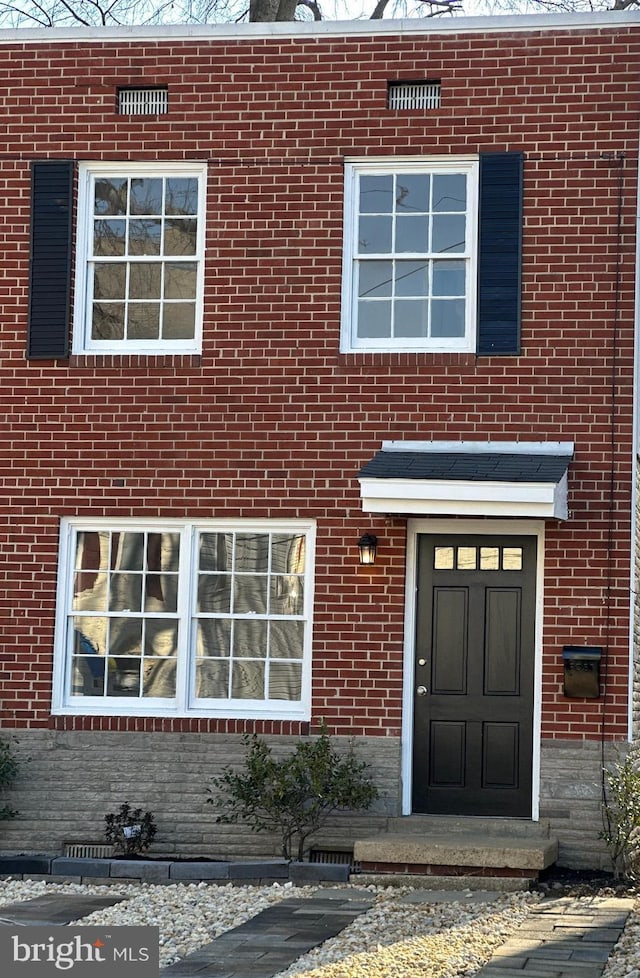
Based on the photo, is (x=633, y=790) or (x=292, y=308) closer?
(x=633, y=790)

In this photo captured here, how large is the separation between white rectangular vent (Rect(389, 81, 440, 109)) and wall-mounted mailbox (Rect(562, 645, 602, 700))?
466 cm

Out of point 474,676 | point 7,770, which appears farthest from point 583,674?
point 7,770

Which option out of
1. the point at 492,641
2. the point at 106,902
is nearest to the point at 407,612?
the point at 492,641

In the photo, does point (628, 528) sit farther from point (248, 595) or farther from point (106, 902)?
point (106, 902)

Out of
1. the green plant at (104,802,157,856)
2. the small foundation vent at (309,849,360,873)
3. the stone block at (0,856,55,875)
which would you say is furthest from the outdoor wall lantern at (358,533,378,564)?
the stone block at (0,856,55,875)

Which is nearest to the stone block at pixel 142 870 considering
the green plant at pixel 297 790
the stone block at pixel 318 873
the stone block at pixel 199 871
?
the stone block at pixel 199 871

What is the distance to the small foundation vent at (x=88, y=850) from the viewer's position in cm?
1213

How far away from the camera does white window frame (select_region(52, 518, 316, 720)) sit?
12258 mm

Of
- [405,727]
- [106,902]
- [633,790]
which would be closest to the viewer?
[106,902]

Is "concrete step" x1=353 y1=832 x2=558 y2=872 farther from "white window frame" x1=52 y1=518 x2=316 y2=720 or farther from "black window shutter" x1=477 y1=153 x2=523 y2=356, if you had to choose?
"black window shutter" x1=477 y1=153 x2=523 y2=356

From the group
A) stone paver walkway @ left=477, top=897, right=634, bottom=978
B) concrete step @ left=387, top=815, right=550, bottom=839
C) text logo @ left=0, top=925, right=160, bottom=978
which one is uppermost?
concrete step @ left=387, top=815, right=550, bottom=839

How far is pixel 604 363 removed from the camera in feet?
39.4

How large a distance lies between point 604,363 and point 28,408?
485cm

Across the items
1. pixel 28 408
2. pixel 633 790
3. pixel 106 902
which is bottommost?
pixel 106 902
